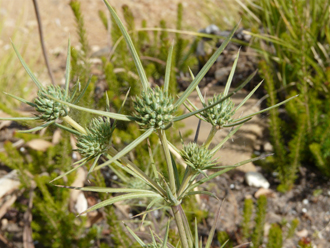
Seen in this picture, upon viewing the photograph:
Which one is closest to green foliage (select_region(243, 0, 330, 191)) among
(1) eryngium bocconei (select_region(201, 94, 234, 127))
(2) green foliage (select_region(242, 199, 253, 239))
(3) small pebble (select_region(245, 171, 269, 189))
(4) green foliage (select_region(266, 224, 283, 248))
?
(3) small pebble (select_region(245, 171, 269, 189))

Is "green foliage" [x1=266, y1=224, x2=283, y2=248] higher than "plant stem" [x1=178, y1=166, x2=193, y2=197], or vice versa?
"plant stem" [x1=178, y1=166, x2=193, y2=197]

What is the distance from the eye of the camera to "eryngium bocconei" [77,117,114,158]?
701 mm

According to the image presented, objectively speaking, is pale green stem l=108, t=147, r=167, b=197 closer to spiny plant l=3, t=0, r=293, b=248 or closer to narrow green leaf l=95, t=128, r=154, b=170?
spiny plant l=3, t=0, r=293, b=248

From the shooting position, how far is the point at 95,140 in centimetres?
71

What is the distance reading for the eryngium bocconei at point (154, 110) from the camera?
0.61 metres

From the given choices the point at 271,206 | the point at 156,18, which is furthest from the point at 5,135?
the point at 156,18

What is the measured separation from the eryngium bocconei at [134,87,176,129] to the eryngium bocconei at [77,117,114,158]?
0.37 feet

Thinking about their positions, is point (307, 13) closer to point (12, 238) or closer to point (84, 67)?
point (84, 67)

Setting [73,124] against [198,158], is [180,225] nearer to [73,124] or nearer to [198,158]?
[198,158]

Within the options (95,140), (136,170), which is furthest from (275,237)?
(95,140)

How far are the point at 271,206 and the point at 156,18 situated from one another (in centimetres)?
450

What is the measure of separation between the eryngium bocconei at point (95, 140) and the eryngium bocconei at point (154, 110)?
114mm

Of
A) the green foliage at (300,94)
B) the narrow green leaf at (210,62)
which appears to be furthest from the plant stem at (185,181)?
the green foliage at (300,94)

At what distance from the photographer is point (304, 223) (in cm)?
220
